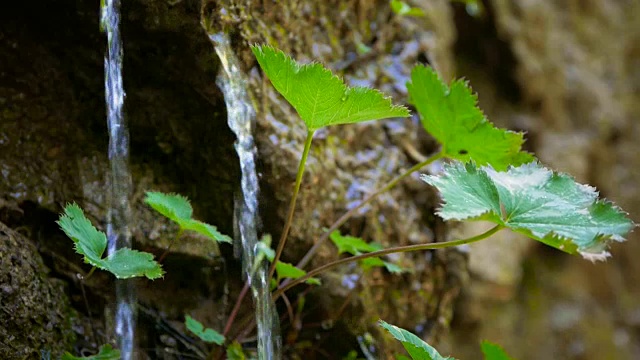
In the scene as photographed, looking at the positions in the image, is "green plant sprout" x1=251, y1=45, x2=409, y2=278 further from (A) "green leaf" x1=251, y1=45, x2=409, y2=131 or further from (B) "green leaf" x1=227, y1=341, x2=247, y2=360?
(B) "green leaf" x1=227, y1=341, x2=247, y2=360

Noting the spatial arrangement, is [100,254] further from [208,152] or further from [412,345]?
[412,345]

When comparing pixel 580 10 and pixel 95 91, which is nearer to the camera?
pixel 95 91

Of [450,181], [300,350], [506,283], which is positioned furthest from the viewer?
[506,283]

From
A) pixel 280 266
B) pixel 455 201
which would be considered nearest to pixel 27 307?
pixel 280 266

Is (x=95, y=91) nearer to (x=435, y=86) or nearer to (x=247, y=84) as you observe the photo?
(x=247, y=84)

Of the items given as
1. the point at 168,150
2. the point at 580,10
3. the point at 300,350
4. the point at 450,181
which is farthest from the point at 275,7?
the point at 580,10

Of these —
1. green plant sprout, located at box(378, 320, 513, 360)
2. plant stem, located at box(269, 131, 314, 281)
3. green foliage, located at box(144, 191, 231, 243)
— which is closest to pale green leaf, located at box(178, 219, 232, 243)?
green foliage, located at box(144, 191, 231, 243)
